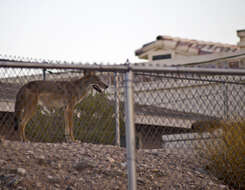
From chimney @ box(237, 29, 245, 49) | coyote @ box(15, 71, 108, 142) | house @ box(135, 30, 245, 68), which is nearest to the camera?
coyote @ box(15, 71, 108, 142)

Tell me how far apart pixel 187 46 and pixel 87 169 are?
2096 centimetres

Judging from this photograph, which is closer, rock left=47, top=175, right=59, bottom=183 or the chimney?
rock left=47, top=175, right=59, bottom=183

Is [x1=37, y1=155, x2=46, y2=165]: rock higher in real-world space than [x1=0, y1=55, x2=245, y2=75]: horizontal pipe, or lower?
lower

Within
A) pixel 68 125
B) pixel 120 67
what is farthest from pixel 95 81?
pixel 120 67

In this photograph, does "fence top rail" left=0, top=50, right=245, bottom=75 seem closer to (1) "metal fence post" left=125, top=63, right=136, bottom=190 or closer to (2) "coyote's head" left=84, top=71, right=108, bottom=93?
(1) "metal fence post" left=125, top=63, right=136, bottom=190

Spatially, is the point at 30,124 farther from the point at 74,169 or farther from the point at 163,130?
the point at 74,169

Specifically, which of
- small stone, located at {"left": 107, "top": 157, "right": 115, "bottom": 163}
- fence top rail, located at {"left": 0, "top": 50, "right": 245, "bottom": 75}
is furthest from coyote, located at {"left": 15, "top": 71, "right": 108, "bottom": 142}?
fence top rail, located at {"left": 0, "top": 50, "right": 245, "bottom": 75}

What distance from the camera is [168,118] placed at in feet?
36.2

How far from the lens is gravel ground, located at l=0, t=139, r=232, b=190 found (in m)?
5.43

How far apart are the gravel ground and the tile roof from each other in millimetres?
19360

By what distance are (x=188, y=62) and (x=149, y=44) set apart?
813 centimetres

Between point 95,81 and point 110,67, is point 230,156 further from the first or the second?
point 95,81

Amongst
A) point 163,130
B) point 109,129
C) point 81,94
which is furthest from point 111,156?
point 163,130

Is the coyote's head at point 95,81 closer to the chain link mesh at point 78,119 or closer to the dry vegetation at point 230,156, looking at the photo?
the chain link mesh at point 78,119
